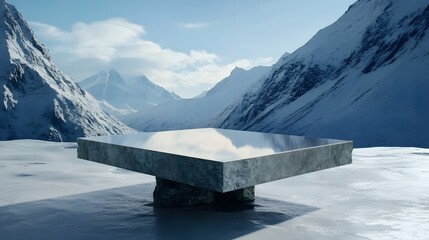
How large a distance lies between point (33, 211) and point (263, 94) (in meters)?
142

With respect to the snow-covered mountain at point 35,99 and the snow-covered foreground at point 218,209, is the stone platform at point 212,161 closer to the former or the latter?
the snow-covered foreground at point 218,209

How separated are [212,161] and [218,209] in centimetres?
202

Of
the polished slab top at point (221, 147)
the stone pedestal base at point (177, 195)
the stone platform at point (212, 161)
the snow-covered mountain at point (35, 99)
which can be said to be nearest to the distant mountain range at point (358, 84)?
Answer: the snow-covered mountain at point (35, 99)

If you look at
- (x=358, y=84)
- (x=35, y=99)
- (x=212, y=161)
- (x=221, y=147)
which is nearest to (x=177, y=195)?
(x=221, y=147)

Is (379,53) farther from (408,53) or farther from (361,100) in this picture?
(361,100)

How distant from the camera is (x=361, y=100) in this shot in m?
80.6

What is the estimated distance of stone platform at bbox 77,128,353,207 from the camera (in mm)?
5785

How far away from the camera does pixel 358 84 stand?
9394 centimetres

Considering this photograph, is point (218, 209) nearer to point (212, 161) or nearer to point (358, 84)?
point (212, 161)

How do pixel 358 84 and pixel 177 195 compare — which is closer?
pixel 177 195

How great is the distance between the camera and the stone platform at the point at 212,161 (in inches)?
228

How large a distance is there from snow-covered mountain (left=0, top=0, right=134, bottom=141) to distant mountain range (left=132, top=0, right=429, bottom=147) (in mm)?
51319

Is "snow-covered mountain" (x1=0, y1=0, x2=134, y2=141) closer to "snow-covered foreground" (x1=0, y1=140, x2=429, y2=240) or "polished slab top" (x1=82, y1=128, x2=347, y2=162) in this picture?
"snow-covered foreground" (x1=0, y1=140, x2=429, y2=240)

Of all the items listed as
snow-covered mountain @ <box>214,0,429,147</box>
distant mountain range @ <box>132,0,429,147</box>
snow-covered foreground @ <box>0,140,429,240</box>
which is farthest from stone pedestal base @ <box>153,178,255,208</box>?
distant mountain range @ <box>132,0,429,147</box>
